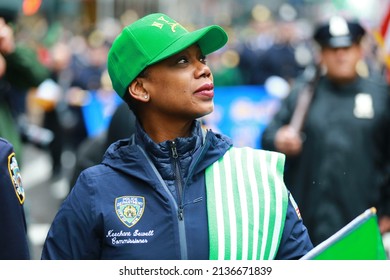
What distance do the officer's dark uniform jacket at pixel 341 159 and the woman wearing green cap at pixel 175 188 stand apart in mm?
2571

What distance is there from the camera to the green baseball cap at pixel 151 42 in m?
3.17

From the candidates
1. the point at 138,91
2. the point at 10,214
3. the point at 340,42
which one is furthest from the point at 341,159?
the point at 10,214

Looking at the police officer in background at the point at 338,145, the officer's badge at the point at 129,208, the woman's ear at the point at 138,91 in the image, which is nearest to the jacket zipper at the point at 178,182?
the officer's badge at the point at 129,208

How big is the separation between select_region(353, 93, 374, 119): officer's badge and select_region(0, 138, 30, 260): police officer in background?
3.11 meters

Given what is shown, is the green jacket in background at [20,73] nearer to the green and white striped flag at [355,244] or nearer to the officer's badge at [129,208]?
the officer's badge at [129,208]

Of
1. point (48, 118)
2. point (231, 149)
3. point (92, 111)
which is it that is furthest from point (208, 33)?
point (48, 118)

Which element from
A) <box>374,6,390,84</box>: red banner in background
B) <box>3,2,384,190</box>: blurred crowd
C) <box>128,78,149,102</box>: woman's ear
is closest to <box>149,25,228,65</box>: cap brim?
<box>128,78,149,102</box>: woman's ear

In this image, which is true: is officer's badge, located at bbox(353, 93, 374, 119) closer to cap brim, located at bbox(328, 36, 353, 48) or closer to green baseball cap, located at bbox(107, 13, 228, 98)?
cap brim, located at bbox(328, 36, 353, 48)

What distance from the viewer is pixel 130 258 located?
303 cm

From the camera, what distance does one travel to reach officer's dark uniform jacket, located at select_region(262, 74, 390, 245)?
5754 mm

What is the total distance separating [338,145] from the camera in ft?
18.9

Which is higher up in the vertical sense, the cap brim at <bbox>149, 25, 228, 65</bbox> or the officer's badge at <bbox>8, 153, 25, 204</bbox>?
the cap brim at <bbox>149, 25, 228, 65</bbox>
